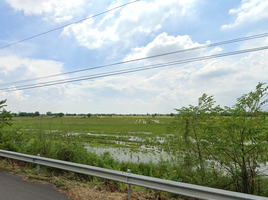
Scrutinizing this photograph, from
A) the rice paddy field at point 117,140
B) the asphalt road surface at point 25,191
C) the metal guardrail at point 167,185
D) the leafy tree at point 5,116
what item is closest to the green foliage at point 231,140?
the rice paddy field at point 117,140

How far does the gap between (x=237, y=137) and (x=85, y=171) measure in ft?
13.8

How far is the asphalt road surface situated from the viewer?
3688 millimetres

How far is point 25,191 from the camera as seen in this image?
3.99 m

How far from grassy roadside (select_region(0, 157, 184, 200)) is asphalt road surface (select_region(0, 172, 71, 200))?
0.55 ft

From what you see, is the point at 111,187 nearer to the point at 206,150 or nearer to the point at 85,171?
the point at 85,171

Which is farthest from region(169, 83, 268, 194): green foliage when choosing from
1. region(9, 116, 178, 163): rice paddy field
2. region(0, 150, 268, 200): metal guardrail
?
region(0, 150, 268, 200): metal guardrail

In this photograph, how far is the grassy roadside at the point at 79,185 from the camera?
3668 mm

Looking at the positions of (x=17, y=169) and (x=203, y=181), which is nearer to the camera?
(x=203, y=181)

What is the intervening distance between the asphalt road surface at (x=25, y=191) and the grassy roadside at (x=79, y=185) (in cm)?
17

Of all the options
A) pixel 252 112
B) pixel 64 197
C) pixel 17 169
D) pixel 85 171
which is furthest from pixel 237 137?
pixel 17 169

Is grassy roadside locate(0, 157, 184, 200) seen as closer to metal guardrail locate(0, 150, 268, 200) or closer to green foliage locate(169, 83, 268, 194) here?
metal guardrail locate(0, 150, 268, 200)

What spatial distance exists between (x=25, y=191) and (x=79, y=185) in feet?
4.41

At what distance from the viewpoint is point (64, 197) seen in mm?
3691

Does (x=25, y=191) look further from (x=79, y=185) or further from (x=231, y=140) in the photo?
(x=231, y=140)
